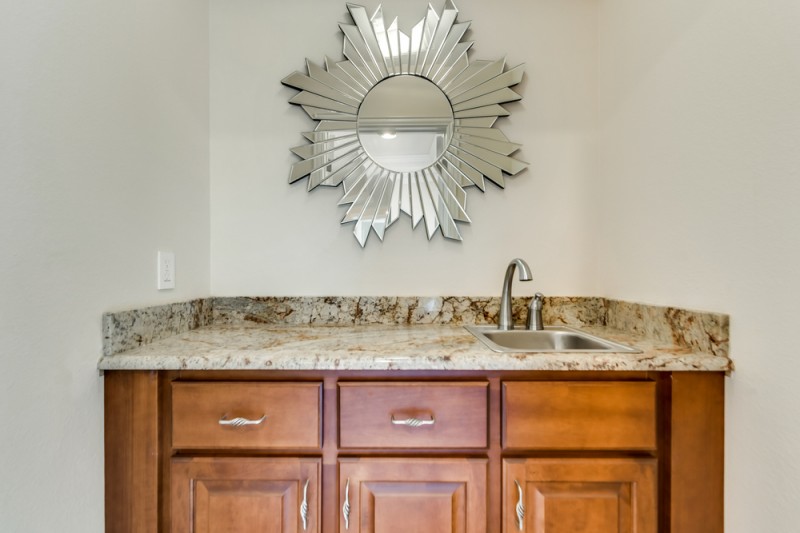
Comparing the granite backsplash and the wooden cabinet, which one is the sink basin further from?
the wooden cabinet

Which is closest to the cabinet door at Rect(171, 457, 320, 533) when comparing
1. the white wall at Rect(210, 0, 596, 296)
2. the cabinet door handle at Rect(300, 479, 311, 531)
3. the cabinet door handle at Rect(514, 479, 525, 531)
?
the cabinet door handle at Rect(300, 479, 311, 531)

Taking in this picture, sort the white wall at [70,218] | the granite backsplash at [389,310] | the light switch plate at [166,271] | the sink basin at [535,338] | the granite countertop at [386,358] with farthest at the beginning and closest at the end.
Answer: the granite backsplash at [389,310] → the sink basin at [535,338] → the light switch plate at [166,271] → the granite countertop at [386,358] → the white wall at [70,218]

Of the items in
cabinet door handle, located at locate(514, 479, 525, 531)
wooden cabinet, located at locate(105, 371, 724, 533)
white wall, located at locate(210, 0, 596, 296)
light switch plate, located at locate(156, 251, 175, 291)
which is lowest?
cabinet door handle, located at locate(514, 479, 525, 531)

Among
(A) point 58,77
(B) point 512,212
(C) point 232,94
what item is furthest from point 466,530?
(C) point 232,94

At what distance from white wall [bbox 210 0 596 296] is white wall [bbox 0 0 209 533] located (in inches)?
12.5

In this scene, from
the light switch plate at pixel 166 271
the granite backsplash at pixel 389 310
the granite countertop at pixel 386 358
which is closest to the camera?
the granite countertop at pixel 386 358

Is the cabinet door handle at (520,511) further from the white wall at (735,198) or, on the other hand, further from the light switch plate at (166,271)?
the light switch plate at (166,271)

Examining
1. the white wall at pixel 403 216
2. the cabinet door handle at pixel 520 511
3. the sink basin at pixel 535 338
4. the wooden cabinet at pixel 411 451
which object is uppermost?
the white wall at pixel 403 216

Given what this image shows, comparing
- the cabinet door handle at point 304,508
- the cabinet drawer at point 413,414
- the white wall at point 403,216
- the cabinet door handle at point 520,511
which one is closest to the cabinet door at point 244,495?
the cabinet door handle at point 304,508

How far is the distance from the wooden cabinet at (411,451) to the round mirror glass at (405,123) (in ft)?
2.86

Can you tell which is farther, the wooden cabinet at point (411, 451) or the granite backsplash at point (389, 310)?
the granite backsplash at point (389, 310)

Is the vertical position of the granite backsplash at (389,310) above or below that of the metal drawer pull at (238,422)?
above

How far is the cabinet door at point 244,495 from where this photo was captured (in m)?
0.92

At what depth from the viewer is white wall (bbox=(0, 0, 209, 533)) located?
0.71m
